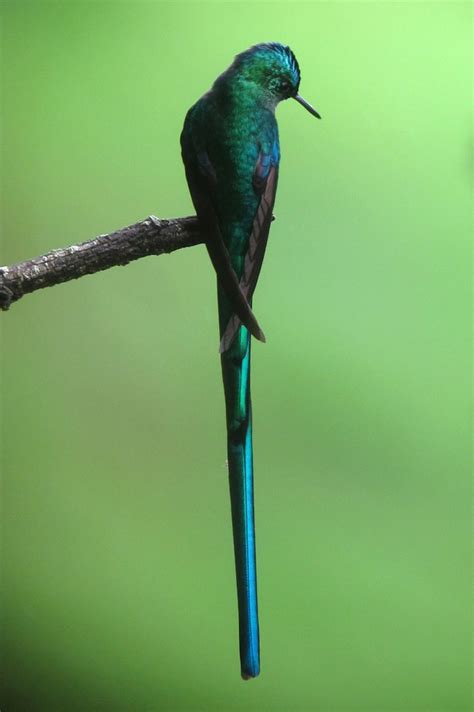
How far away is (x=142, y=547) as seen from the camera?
1.43 metres

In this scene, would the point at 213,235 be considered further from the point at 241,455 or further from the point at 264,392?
the point at 264,392

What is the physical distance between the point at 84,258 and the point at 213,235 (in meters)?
0.15

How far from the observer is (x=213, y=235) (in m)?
0.99

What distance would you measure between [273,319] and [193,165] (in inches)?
18.3

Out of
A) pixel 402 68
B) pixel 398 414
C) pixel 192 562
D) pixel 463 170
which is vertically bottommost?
pixel 192 562

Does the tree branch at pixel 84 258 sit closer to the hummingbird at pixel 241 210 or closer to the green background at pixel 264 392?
the hummingbird at pixel 241 210

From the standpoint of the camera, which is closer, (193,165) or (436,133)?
(193,165)

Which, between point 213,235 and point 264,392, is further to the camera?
point 264,392

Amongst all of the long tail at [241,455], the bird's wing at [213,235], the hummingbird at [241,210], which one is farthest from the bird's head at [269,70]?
the long tail at [241,455]

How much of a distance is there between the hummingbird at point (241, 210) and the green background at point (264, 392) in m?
0.38

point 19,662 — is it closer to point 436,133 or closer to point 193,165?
point 193,165

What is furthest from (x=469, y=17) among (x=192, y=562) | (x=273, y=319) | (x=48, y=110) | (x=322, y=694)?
(x=322, y=694)

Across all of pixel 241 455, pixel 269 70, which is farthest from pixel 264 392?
pixel 269 70

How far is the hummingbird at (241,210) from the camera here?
972 millimetres
